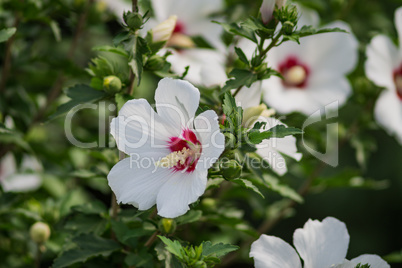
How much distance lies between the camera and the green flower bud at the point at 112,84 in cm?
134

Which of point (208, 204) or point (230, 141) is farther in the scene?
point (208, 204)

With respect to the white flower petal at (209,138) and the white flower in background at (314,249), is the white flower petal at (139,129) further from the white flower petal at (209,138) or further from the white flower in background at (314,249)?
the white flower in background at (314,249)

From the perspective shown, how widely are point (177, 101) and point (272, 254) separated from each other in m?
0.43

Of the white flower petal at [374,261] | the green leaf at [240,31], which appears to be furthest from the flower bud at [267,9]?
the white flower petal at [374,261]

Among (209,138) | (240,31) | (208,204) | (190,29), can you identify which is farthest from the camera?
(190,29)

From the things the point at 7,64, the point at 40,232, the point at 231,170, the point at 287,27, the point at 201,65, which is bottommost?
the point at 40,232

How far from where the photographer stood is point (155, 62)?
53.4 inches

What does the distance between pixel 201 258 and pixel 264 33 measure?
1.93 feet

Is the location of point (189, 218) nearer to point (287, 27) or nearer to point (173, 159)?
point (173, 159)

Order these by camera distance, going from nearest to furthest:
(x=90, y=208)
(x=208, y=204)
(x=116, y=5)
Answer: (x=90, y=208), (x=208, y=204), (x=116, y=5)

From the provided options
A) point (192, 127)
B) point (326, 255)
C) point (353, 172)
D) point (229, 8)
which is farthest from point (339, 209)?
point (192, 127)

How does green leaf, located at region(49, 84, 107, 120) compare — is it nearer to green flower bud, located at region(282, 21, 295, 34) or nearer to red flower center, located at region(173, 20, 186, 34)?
green flower bud, located at region(282, 21, 295, 34)

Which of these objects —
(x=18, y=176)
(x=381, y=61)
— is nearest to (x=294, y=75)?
(x=381, y=61)

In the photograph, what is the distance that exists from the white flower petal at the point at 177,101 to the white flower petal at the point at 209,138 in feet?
0.13
